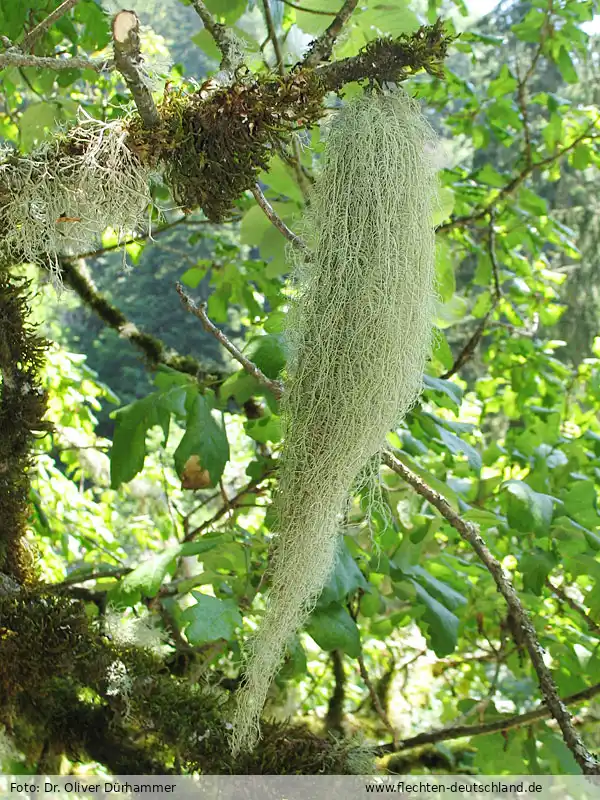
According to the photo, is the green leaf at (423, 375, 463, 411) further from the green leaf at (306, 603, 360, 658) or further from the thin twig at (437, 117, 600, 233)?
the thin twig at (437, 117, 600, 233)

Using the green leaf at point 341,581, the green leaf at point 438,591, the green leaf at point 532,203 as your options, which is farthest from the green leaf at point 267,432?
the green leaf at point 532,203

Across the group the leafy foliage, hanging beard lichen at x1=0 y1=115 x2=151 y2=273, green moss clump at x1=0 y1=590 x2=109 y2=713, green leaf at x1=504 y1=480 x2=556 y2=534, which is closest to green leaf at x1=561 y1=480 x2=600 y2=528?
the leafy foliage

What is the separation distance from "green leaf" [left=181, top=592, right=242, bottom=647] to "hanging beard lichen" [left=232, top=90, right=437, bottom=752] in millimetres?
49

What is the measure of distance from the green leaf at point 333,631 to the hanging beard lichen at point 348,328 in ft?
0.54

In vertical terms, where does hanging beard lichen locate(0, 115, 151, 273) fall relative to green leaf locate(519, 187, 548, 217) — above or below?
below

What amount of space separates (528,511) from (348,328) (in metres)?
0.59

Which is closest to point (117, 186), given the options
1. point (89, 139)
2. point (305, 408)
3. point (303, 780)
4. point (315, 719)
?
point (89, 139)

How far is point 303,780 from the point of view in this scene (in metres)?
1.10

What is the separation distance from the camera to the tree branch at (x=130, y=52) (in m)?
0.75

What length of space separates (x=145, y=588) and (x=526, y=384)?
5.39ft

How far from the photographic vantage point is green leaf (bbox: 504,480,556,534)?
1.27 m

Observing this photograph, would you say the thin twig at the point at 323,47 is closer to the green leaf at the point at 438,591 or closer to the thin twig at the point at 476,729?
the green leaf at the point at 438,591

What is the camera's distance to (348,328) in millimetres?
890

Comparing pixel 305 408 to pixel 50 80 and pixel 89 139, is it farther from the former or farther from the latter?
pixel 50 80
